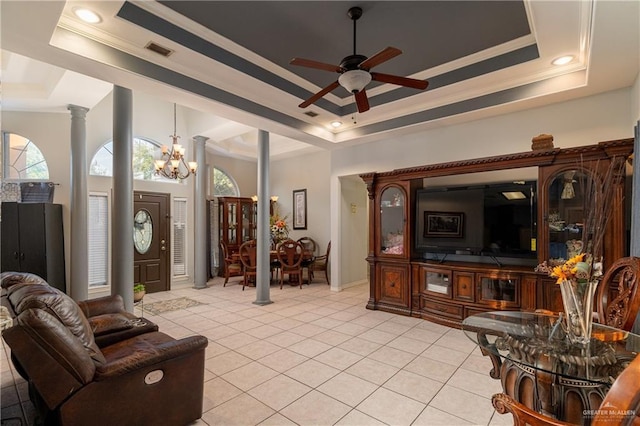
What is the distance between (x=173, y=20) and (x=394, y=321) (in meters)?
4.48

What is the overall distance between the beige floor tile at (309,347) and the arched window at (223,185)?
19.6ft

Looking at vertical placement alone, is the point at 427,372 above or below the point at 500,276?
below

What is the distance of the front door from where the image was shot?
249 inches

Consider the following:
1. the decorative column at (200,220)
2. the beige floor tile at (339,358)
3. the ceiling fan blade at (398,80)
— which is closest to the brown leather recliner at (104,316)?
the beige floor tile at (339,358)

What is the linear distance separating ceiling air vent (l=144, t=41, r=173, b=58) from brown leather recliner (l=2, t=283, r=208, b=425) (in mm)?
2353

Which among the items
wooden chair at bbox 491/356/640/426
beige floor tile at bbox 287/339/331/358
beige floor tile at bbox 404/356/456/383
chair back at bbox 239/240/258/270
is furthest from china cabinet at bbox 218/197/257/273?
wooden chair at bbox 491/356/640/426

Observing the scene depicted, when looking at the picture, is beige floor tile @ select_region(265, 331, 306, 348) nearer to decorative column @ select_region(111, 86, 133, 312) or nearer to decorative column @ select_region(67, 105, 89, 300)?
decorative column @ select_region(111, 86, 133, 312)

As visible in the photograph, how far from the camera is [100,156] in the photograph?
236 inches

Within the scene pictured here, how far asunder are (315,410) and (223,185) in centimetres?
739

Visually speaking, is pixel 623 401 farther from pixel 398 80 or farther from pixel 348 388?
pixel 398 80

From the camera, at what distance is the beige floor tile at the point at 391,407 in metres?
2.23

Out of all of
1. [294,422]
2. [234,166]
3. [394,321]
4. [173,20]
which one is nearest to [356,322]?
[394,321]

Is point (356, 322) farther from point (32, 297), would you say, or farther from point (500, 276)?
point (32, 297)

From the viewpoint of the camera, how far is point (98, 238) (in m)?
5.82
